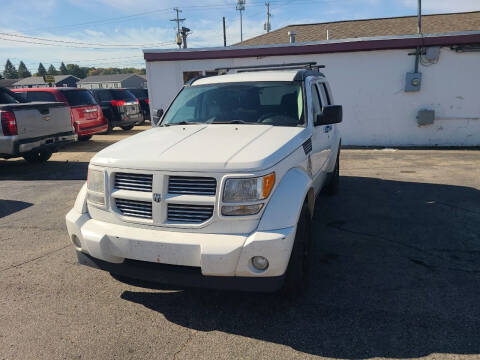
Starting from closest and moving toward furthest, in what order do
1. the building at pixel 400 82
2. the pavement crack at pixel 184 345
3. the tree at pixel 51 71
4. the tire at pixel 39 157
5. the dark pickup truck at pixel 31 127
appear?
the pavement crack at pixel 184 345
the dark pickup truck at pixel 31 127
the tire at pixel 39 157
the building at pixel 400 82
the tree at pixel 51 71

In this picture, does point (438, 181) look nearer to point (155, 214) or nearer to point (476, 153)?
point (476, 153)

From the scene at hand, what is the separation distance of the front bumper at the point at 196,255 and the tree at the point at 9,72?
150 metres

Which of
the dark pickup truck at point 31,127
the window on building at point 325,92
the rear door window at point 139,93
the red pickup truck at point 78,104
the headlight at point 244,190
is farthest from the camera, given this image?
the rear door window at point 139,93

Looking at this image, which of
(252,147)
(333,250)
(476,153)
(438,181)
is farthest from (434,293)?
(476,153)

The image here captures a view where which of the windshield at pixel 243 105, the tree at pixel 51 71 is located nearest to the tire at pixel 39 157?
the windshield at pixel 243 105

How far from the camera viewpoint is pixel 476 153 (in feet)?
33.8

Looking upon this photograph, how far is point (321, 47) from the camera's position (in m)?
11.8

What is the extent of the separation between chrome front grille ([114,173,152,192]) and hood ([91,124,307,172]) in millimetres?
77

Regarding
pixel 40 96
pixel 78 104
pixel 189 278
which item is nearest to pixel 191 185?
pixel 189 278

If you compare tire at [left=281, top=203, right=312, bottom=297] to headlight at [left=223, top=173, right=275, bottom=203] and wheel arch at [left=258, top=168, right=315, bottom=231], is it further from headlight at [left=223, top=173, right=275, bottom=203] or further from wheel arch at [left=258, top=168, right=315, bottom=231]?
headlight at [left=223, top=173, right=275, bottom=203]

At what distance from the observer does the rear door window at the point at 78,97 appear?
12.4m

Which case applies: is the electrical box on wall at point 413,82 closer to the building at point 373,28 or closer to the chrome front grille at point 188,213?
the building at point 373,28

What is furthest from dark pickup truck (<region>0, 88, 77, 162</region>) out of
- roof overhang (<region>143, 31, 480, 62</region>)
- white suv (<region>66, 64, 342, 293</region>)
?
white suv (<region>66, 64, 342, 293</region>)

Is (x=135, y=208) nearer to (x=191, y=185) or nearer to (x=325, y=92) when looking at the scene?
(x=191, y=185)
